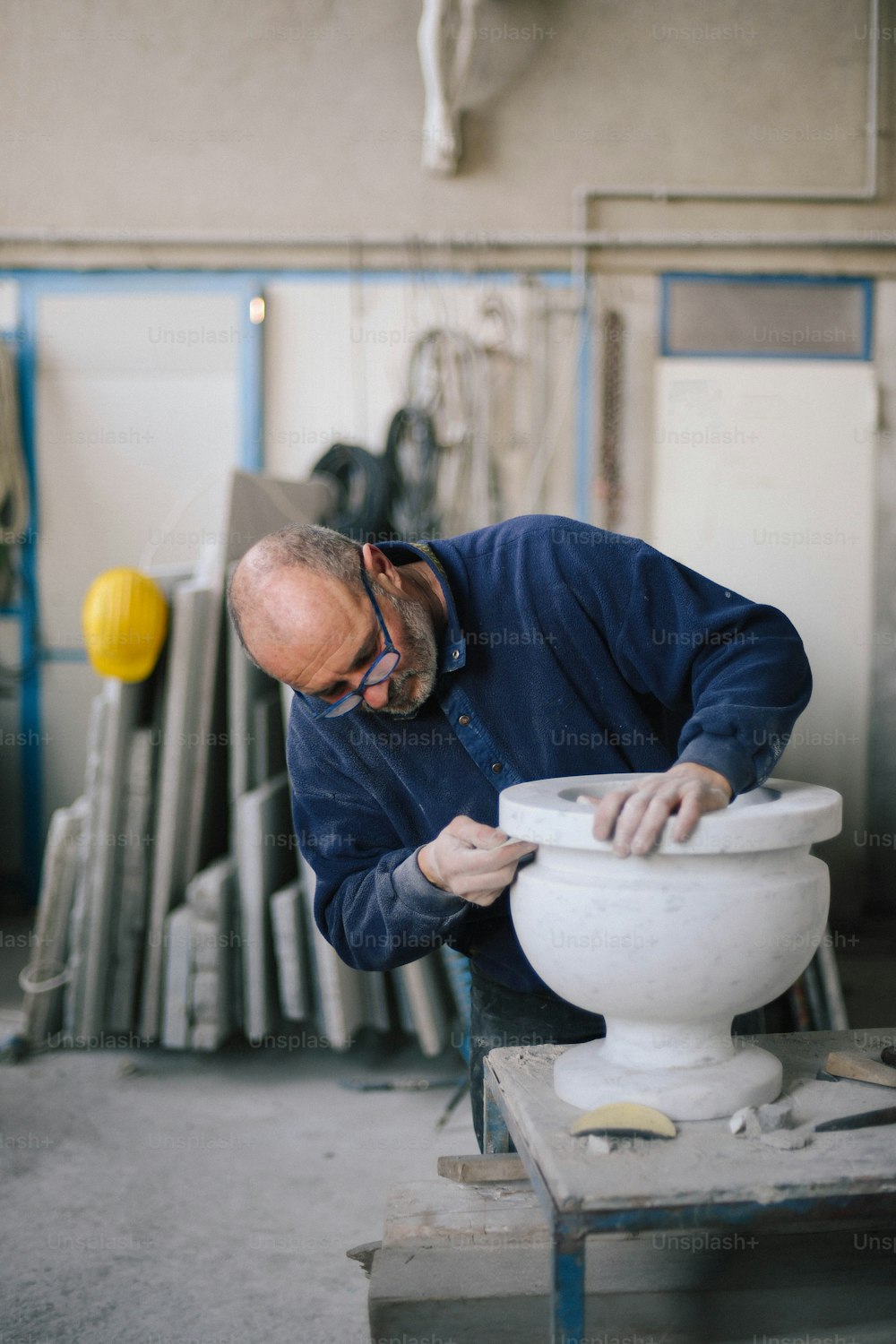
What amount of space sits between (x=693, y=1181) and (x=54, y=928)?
2727mm

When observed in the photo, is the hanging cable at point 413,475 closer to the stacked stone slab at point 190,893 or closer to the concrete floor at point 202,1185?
the stacked stone slab at point 190,893

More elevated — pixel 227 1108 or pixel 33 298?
pixel 33 298

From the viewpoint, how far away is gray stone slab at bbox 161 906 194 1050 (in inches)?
125

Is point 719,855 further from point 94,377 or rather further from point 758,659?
point 94,377

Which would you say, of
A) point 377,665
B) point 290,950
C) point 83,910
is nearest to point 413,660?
A: point 377,665

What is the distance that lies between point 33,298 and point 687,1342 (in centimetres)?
467

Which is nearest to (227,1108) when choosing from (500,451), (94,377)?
(500,451)

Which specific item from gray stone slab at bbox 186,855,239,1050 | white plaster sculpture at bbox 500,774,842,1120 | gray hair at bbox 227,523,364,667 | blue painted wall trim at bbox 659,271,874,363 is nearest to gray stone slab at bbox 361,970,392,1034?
gray stone slab at bbox 186,855,239,1050

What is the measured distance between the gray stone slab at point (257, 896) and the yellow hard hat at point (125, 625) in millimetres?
530

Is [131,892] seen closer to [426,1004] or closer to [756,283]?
[426,1004]

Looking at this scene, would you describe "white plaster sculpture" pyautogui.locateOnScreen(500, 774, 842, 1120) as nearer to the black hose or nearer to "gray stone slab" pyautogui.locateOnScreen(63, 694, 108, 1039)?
"gray stone slab" pyautogui.locateOnScreen(63, 694, 108, 1039)

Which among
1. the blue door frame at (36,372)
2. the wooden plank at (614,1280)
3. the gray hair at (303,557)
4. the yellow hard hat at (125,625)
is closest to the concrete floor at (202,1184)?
the wooden plank at (614,1280)

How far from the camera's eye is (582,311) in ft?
15.0

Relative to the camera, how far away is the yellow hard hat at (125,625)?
10.4ft
